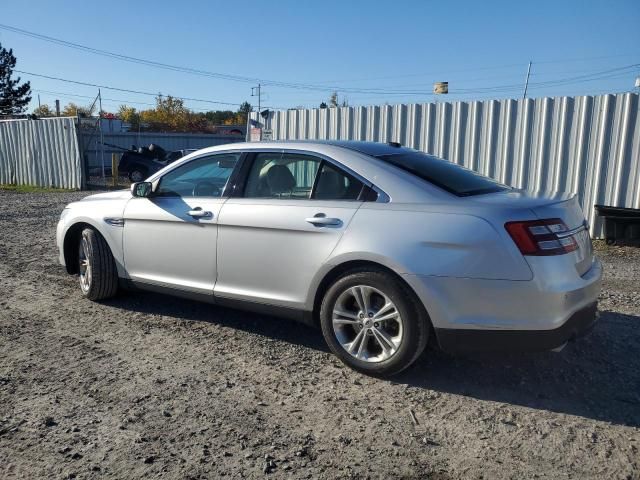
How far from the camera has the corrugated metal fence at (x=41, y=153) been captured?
17484mm

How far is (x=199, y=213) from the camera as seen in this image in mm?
4379

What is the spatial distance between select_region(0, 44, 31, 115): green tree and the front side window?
59293 millimetres

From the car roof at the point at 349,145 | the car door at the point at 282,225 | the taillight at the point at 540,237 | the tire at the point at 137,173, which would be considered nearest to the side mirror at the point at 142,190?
the car roof at the point at 349,145

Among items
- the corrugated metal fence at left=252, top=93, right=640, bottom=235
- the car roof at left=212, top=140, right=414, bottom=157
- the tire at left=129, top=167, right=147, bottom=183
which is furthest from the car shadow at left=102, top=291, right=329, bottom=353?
the tire at left=129, top=167, right=147, bottom=183

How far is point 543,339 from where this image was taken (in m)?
3.20

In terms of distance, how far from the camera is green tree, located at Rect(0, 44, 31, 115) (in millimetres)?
54844

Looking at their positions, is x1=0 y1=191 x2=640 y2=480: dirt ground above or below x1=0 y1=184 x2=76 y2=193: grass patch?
above

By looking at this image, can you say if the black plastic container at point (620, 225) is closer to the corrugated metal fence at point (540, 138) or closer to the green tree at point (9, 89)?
the corrugated metal fence at point (540, 138)

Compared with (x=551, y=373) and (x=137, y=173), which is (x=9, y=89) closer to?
(x=137, y=173)

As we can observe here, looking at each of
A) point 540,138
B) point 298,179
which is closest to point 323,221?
point 298,179

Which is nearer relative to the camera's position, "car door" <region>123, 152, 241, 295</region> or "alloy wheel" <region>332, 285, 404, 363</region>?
"alloy wheel" <region>332, 285, 404, 363</region>

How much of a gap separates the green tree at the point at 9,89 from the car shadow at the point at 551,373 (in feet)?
201

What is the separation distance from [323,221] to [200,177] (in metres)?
1.47

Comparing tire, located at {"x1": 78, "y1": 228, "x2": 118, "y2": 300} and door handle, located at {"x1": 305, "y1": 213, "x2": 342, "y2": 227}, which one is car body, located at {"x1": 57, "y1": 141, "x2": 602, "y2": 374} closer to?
door handle, located at {"x1": 305, "y1": 213, "x2": 342, "y2": 227}
